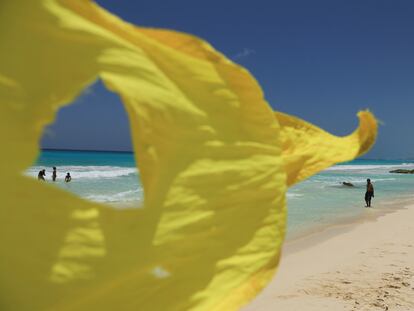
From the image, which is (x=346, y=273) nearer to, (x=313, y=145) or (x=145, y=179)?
(x=313, y=145)

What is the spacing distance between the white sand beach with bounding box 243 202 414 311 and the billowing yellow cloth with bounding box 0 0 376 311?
20.7 feet

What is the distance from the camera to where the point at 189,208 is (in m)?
0.60

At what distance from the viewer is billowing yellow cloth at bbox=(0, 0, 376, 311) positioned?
0.51 m

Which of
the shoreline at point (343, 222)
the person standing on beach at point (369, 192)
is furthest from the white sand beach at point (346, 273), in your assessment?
the person standing on beach at point (369, 192)

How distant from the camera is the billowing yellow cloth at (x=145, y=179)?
1.67 ft

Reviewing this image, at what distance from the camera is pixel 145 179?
2.11 feet

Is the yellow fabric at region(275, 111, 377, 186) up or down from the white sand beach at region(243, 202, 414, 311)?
up

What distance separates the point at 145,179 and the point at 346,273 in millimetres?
8893

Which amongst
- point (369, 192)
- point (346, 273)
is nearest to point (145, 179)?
point (346, 273)

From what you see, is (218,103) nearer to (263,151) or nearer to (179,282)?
(263,151)

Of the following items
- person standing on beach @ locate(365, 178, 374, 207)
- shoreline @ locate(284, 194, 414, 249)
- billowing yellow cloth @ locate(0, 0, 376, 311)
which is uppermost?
billowing yellow cloth @ locate(0, 0, 376, 311)

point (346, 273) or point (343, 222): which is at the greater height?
point (343, 222)

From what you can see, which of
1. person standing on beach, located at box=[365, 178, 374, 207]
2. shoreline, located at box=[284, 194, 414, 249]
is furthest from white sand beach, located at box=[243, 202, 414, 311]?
person standing on beach, located at box=[365, 178, 374, 207]

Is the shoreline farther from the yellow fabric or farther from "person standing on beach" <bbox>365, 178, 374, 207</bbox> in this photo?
the yellow fabric
